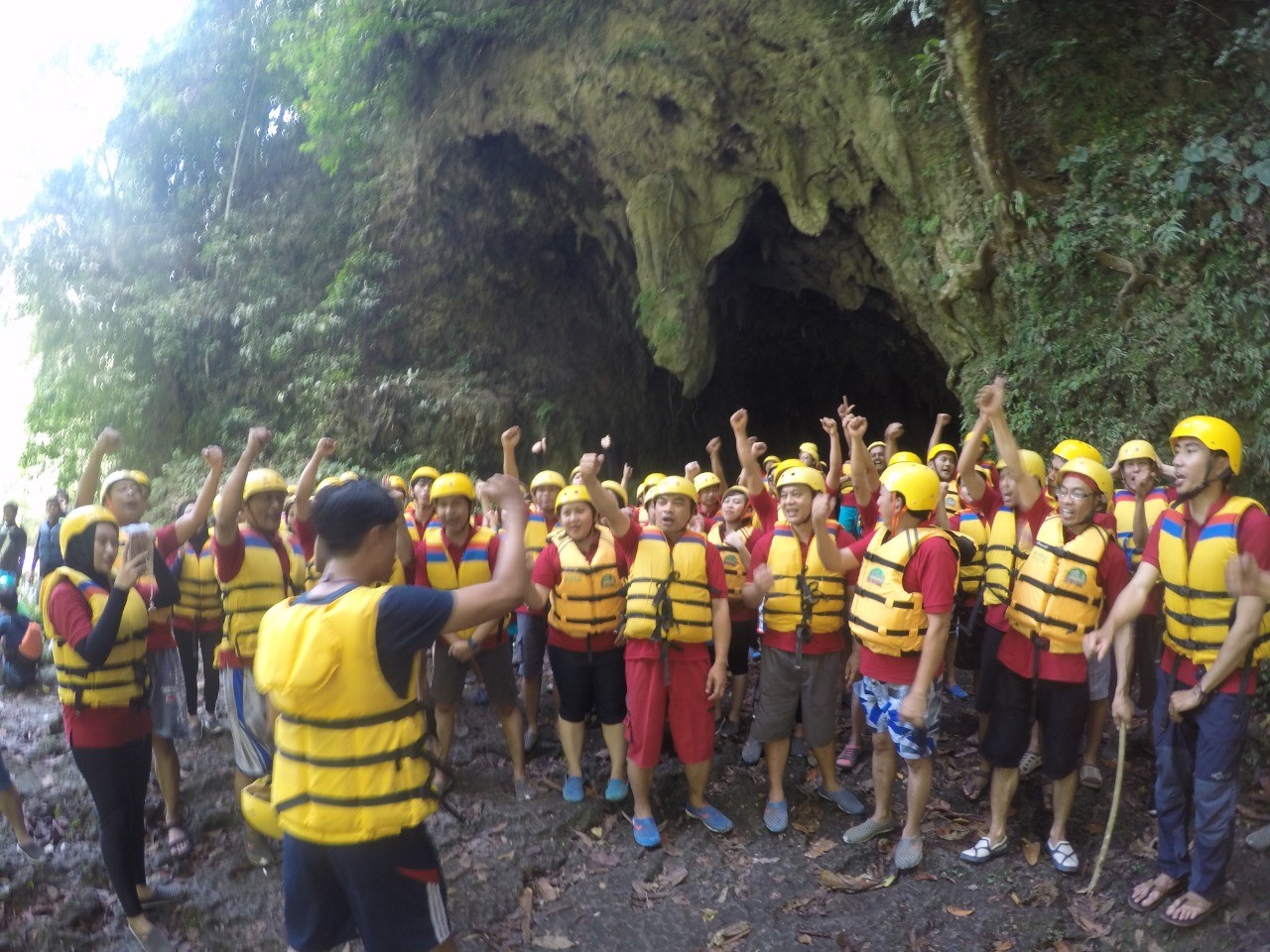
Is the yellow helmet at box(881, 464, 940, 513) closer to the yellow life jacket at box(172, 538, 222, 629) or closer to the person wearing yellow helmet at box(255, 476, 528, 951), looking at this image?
the person wearing yellow helmet at box(255, 476, 528, 951)

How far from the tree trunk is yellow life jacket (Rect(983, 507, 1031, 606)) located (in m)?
4.60

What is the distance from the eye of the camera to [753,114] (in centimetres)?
1056

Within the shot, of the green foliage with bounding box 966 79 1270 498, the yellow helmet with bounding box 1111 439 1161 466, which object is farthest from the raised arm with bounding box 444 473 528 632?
the green foliage with bounding box 966 79 1270 498

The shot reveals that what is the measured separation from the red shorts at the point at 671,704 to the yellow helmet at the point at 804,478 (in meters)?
1.18

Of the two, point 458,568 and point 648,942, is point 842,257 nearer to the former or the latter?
point 458,568

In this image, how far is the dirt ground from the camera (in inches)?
150

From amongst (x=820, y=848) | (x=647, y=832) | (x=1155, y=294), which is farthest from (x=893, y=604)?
(x=1155, y=294)

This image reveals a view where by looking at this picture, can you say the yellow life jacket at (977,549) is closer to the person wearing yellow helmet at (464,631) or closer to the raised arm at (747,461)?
the raised arm at (747,461)

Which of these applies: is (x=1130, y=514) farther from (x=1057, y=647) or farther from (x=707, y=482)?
(x=707, y=482)

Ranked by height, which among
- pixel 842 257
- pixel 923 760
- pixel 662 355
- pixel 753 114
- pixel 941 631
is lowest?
pixel 923 760

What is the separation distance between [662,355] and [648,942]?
28.8ft

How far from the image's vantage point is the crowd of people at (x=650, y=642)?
229cm

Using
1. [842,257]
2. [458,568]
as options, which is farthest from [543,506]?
[842,257]

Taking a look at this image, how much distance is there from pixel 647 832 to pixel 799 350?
14.9 metres
